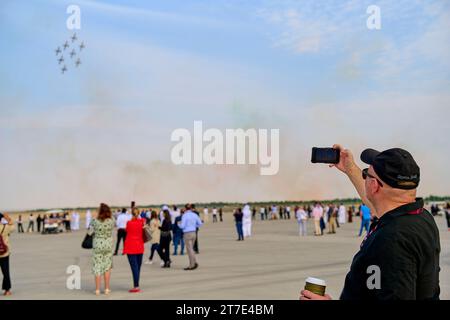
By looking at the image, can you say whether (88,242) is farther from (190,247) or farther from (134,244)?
(190,247)

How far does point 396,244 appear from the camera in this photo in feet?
8.09

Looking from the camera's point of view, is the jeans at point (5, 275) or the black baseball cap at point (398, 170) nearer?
the black baseball cap at point (398, 170)

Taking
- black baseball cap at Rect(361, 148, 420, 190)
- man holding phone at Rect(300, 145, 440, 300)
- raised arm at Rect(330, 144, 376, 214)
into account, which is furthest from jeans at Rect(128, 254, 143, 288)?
black baseball cap at Rect(361, 148, 420, 190)

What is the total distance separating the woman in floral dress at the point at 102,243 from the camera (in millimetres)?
11141

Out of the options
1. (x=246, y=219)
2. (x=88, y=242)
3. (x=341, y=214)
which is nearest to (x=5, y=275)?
(x=88, y=242)

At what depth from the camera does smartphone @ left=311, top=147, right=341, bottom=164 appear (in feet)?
11.7

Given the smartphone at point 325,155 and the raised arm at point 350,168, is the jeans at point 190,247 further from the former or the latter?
the smartphone at point 325,155

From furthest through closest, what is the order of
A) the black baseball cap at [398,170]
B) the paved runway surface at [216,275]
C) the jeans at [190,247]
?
the jeans at [190,247], the paved runway surface at [216,275], the black baseball cap at [398,170]

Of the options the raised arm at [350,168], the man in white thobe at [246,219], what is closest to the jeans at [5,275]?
the raised arm at [350,168]

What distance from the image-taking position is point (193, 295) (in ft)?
34.0
